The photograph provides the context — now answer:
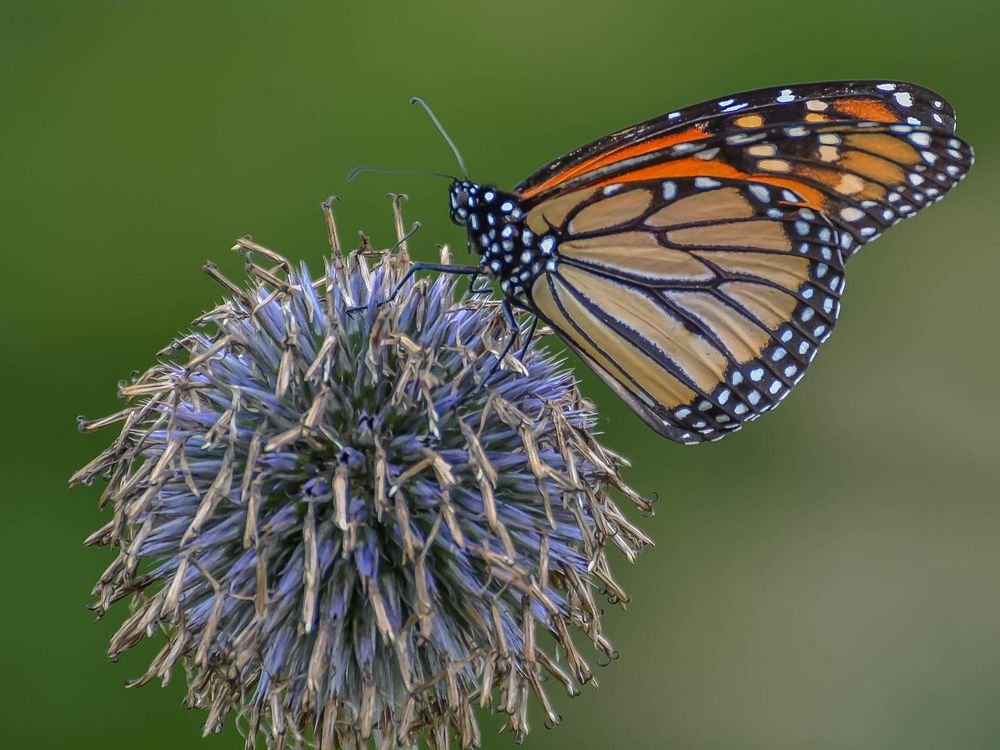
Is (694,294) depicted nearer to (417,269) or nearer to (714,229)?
(714,229)

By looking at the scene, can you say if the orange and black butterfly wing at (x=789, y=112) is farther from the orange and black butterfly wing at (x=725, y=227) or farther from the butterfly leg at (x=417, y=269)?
the butterfly leg at (x=417, y=269)

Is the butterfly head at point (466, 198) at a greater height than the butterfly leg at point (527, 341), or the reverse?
the butterfly head at point (466, 198)

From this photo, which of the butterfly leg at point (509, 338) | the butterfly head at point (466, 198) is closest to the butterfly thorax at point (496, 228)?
the butterfly head at point (466, 198)

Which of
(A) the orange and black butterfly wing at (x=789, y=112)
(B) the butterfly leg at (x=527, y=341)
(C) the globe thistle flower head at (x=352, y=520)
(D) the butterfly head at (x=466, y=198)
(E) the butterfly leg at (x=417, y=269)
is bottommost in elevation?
(C) the globe thistle flower head at (x=352, y=520)

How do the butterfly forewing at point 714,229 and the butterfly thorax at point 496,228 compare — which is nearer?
the butterfly forewing at point 714,229

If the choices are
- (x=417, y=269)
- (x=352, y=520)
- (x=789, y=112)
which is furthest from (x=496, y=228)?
(x=352, y=520)

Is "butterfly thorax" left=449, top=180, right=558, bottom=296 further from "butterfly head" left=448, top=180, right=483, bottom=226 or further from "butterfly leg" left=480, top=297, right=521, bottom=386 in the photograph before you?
"butterfly leg" left=480, top=297, right=521, bottom=386

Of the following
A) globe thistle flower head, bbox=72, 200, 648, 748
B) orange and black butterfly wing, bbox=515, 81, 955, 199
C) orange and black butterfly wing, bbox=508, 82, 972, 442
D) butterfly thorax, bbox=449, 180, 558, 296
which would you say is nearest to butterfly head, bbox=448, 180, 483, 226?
butterfly thorax, bbox=449, 180, 558, 296
